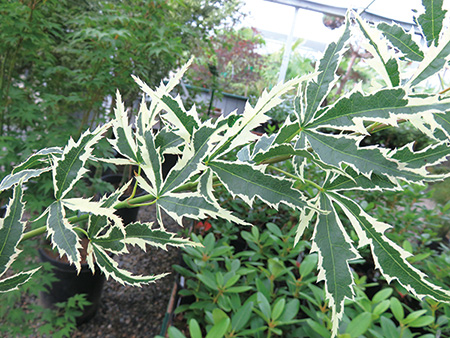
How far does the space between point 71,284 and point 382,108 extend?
173cm

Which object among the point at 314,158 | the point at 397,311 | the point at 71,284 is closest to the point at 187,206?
the point at 314,158

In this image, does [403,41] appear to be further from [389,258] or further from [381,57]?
[389,258]

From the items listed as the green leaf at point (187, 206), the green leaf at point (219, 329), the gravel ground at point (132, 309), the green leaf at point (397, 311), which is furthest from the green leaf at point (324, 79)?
the gravel ground at point (132, 309)

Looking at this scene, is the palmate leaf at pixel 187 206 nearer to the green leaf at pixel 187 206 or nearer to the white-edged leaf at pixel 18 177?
the green leaf at pixel 187 206

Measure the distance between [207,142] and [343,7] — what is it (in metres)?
5.46

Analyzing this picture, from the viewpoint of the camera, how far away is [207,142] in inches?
9.5

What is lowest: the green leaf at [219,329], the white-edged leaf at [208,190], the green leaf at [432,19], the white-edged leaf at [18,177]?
the green leaf at [219,329]

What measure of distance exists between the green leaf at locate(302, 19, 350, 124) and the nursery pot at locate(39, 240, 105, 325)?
1543 mm

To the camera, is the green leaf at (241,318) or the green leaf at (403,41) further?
the green leaf at (241,318)

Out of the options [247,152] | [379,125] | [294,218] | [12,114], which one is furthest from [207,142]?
[294,218]

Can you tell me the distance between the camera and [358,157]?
0.23 m

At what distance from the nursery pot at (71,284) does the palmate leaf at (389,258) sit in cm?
152

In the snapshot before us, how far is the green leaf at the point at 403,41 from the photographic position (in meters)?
0.28

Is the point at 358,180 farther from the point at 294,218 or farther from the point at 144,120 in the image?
the point at 294,218
